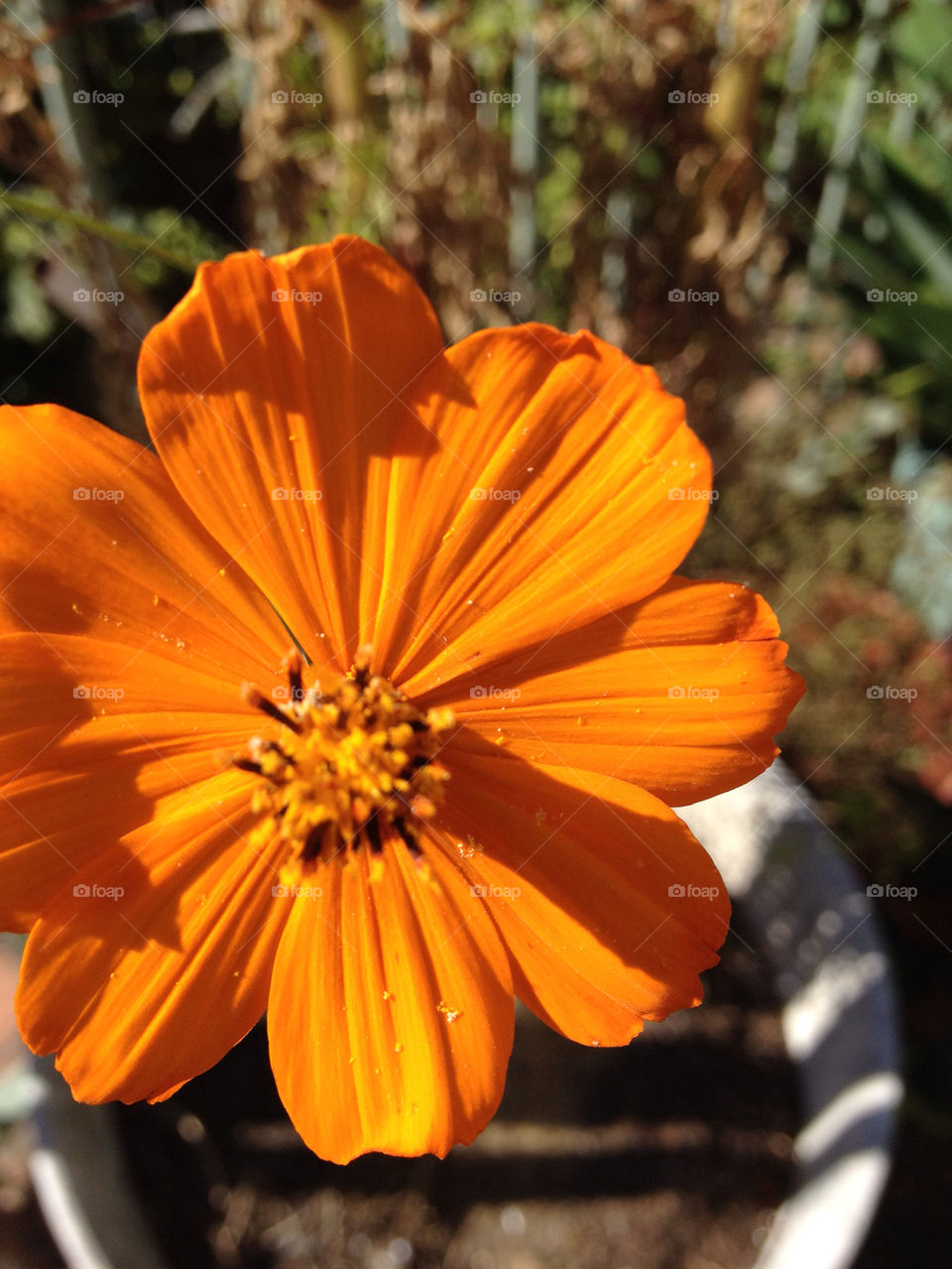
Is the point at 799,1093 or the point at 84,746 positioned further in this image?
the point at 799,1093

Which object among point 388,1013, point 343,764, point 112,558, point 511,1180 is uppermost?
point 112,558

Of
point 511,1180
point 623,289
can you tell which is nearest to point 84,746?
point 511,1180

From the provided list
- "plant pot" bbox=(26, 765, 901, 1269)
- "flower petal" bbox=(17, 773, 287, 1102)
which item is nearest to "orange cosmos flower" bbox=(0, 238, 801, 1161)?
"flower petal" bbox=(17, 773, 287, 1102)

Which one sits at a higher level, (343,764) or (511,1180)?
(343,764)

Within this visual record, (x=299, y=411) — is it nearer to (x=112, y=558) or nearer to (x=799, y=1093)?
(x=112, y=558)

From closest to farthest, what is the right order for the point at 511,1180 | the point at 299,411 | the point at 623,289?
the point at 299,411, the point at 511,1180, the point at 623,289

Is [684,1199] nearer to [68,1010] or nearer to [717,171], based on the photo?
[68,1010]

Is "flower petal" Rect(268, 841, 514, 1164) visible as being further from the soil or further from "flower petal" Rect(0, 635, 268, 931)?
the soil

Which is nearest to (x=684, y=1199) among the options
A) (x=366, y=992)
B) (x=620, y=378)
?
(x=366, y=992)
